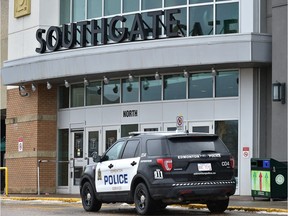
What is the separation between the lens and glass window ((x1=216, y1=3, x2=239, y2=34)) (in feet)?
81.8

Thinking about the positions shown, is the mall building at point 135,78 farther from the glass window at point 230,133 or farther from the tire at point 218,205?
the tire at point 218,205

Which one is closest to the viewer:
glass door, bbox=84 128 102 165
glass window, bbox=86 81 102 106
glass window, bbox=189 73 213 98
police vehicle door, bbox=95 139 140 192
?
police vehicle door, bbox=95 139 140 192

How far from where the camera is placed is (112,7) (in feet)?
92.8

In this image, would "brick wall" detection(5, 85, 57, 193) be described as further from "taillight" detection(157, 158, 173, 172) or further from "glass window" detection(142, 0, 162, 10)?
"taillight" detection(157, 158, 173, 172)

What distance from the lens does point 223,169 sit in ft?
54.3

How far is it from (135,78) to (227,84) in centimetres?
388

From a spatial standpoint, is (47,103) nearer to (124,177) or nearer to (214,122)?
(214,122)

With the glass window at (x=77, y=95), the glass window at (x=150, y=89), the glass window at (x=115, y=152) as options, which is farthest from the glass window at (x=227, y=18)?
the glass window at (x=115, y=152)

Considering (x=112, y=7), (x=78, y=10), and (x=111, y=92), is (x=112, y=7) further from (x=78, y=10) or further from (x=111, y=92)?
(x=111, y=92)

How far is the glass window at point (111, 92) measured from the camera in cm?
2855

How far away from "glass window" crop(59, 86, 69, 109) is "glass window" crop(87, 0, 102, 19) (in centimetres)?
333

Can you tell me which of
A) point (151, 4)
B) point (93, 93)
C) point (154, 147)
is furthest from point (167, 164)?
point (93, 93)

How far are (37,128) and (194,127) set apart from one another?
712cm

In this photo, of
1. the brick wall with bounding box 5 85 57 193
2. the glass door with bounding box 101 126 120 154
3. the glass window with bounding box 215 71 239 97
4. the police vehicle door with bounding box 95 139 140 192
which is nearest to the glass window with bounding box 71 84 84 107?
the brick wall with bounding box 5 85 57 193
